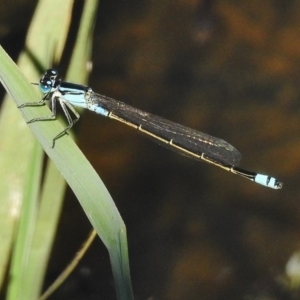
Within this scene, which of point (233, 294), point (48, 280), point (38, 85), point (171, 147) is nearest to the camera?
point (38, 85)

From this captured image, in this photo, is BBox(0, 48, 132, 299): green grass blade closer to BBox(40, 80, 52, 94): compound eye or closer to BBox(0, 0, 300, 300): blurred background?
BBox(40, 80, 52, 94): compound eye

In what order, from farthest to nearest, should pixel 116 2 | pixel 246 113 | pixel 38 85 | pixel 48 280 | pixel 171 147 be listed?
1. pixel 116 2
2. pixel 246 113
3. pixel 171 147
4. pixel 48 280
5. pixel 38 85

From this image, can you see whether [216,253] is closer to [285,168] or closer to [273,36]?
[285,168]

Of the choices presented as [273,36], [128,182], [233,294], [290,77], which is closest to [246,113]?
[290,77]

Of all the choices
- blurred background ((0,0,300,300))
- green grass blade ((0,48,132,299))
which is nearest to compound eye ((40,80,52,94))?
blurred background ((0,0,300,300))

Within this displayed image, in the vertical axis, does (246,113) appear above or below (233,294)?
above

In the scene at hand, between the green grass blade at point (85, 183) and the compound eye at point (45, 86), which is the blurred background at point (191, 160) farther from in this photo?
the green grass blade at point (85, 183)

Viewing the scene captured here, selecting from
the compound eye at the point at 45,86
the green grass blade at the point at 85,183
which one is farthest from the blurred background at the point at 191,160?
the green grass blade at the point at 85,183

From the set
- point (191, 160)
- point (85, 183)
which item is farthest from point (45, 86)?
point (191, 160)

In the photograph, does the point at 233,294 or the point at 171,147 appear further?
the point at 171,147
